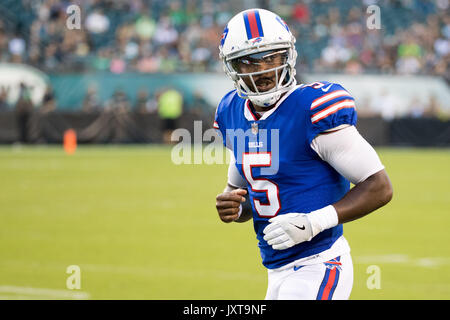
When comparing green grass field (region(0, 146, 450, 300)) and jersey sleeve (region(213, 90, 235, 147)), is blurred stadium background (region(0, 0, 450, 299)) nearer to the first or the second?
green grass field (region(0, 146, 450, 300))

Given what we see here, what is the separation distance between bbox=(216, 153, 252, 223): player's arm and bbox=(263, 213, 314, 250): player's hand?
28cm

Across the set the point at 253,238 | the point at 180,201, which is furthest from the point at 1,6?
the point at 253,238

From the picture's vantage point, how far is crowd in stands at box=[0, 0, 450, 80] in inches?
898

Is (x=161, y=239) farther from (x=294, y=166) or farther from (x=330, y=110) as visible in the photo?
(x=330, y=110)

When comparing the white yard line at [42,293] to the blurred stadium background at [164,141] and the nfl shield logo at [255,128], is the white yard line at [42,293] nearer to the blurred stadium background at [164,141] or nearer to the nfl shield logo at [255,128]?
the blurred stadium background at [164,141]

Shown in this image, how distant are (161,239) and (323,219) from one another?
18.1 ft

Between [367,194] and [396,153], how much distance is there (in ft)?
56.4

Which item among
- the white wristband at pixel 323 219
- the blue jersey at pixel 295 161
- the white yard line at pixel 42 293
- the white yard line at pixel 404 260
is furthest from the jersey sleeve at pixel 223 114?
the white yard line at pixel 404 260

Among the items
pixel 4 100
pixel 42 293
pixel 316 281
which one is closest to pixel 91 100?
pixel 4 100

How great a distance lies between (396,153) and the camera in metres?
19.9

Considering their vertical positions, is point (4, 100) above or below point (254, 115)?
above

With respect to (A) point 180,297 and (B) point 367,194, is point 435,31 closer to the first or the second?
(A) point 180,297

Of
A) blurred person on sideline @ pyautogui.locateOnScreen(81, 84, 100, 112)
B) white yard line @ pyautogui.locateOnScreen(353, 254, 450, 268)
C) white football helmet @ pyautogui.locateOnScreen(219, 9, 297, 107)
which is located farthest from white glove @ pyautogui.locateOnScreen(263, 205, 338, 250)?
blurred person on sideline @ pyautogui.locateOnScreen(81, 84, 100, 112)

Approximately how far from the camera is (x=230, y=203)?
3.50 meters
